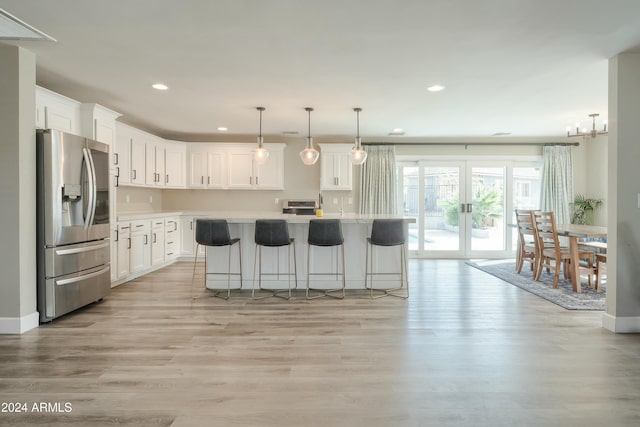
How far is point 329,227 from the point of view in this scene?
4395mm

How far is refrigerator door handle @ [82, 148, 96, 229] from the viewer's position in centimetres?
385

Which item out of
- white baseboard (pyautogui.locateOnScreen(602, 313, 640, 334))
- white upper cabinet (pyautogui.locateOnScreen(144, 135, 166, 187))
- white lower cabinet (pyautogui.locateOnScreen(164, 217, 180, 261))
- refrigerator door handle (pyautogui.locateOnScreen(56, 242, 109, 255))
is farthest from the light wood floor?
white upper cabinet (pyautogui.locateOnScreen(144, 135, 166, 187))

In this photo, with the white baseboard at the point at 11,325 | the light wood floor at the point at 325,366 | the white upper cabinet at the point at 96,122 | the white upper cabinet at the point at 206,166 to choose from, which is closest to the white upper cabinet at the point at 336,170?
the white upper cabinet at the point at 206,166

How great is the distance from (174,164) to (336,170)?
3.25m

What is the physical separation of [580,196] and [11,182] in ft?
31.0

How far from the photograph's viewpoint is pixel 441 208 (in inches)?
311

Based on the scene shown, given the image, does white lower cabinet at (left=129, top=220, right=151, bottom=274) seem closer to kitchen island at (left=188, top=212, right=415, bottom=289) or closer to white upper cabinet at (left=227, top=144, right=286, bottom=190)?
kitchen island at (left=188, top=212, right=415, bottom=289)

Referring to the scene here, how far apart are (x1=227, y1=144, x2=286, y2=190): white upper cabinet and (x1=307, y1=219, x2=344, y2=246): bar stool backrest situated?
10.5 ft

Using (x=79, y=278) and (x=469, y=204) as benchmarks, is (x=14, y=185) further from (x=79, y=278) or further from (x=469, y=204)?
(x=469, y=204)

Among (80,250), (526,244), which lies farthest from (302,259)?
(526,244)

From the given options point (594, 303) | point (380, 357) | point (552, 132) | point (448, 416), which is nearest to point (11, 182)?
point (380, 357)

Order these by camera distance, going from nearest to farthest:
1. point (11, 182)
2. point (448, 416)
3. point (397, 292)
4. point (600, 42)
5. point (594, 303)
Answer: point (448, 416), point (600, 42), point (11, 182), point (594, 303), point (397, 292)

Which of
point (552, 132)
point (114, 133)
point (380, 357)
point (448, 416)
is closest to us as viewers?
point (448, 416)

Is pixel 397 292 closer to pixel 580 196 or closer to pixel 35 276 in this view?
pixel 35 276
